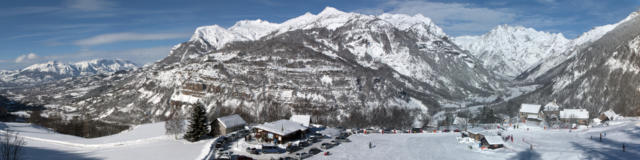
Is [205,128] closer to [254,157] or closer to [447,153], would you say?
[254,157]

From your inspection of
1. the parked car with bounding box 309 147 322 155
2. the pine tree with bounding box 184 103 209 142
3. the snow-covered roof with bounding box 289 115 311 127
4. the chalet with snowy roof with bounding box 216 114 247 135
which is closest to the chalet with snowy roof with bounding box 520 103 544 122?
the snow-covered roof with bounding box 289 115 311 127

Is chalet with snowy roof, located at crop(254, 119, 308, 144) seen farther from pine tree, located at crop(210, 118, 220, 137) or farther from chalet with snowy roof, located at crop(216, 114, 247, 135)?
pine tree, located at crop(210, 118, 220, 137)

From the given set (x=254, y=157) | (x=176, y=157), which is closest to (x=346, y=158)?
(x=254, y=157)

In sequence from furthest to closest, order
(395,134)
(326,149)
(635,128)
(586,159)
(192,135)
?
(395,134) < (635,128) < (192,135) < (326,149) < (586,159)

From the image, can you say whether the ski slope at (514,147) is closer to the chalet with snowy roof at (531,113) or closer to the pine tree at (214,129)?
the pine tree at (214,129)

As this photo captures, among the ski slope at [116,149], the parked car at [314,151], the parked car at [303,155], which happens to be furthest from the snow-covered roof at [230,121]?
the parked car at [303,155]

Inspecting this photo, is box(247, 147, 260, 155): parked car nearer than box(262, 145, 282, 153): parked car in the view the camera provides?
Yes

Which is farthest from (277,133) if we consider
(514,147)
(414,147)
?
(514,147)
